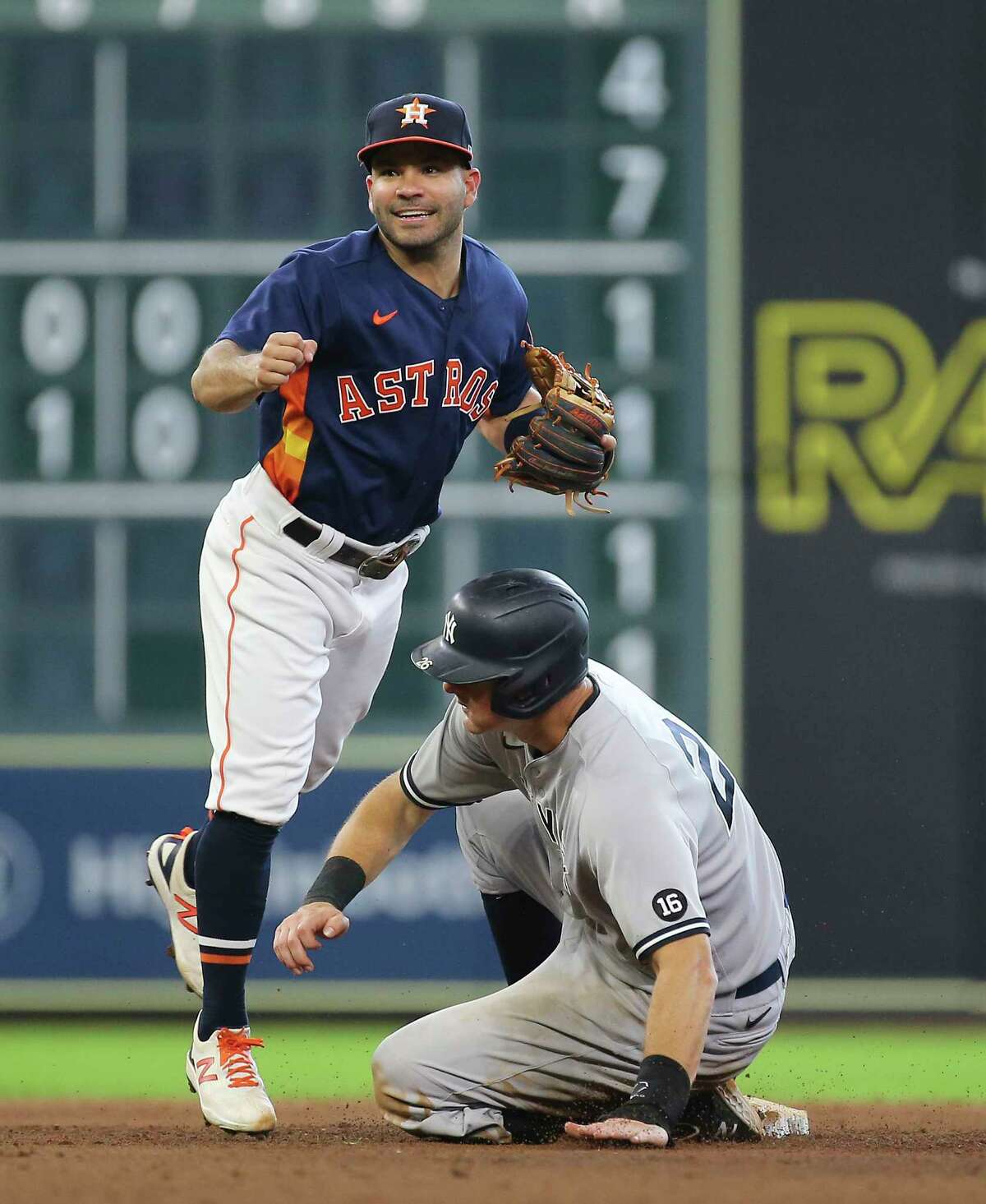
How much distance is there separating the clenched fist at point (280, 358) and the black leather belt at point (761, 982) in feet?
3.52

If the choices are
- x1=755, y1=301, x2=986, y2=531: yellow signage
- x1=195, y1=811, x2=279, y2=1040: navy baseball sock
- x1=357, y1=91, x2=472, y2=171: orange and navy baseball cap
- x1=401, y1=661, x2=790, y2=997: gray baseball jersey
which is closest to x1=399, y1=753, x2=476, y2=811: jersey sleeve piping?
x1=401, y1=661, x2=790, y2=997: gray baseball jersey

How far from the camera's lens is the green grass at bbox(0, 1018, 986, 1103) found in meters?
3.96

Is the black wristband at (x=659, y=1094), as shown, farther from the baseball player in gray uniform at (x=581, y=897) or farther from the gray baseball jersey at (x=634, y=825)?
the gray baseball jersey at (x=634, y=825)

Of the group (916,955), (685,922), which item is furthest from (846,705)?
(685,922)

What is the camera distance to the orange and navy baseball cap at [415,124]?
2.77 m

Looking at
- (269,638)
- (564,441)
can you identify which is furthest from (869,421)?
(269,638)

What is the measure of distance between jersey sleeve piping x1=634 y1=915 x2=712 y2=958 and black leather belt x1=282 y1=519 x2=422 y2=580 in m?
0.81

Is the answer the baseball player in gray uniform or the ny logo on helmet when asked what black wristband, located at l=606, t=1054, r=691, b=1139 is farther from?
the ny logo on helmet

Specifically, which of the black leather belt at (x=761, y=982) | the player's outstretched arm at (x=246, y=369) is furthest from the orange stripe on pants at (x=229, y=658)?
the black leather belt at (x=761, y=982)

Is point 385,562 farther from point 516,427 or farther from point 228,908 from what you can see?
point 228,908

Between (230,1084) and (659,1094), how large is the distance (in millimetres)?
669

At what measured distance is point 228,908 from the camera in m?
2.71

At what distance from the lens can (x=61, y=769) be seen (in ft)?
15.5

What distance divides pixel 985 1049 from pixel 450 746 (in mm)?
2308
